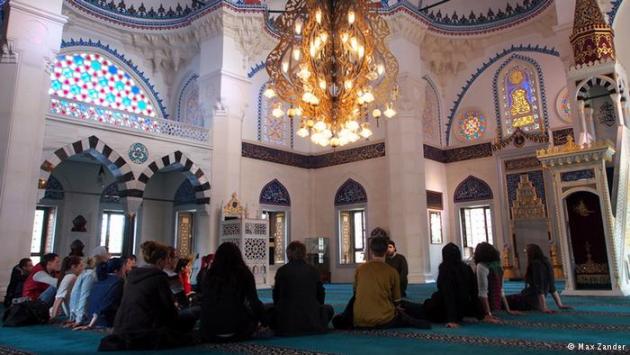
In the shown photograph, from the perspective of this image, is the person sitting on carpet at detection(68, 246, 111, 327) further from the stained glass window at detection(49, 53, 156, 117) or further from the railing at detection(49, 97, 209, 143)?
the stained glass window at detection(49, 53, 156, 117)

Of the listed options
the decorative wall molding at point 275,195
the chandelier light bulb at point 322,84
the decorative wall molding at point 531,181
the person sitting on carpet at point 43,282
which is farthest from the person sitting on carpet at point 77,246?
the decorative wall molding at point 531,181

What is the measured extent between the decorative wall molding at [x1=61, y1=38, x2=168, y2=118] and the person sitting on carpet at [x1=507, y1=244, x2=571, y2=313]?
7.82m

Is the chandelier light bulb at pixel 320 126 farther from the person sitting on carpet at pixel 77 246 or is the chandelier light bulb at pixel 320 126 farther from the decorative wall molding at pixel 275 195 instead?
the person sitting on carpet at pixel 77 246

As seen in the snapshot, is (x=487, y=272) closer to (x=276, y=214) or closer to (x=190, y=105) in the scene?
(x=276, y=214)

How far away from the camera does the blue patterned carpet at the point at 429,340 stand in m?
2.38

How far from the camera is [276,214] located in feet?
32.1

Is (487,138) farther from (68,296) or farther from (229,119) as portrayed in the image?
(68,296)

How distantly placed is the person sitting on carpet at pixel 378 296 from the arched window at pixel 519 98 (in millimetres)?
7279

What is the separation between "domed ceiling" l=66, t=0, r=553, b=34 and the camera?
8.84 m

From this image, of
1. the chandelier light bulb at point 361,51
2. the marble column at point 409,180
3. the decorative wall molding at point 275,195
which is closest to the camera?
the chandelier light bulb at point 361,51

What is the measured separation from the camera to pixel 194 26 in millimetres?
9125

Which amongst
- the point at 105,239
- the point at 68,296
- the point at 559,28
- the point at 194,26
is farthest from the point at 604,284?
the point at 105,239

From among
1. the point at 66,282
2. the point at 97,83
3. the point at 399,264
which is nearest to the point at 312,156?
the point at 97,83

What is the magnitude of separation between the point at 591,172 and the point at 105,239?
8.59 metres
